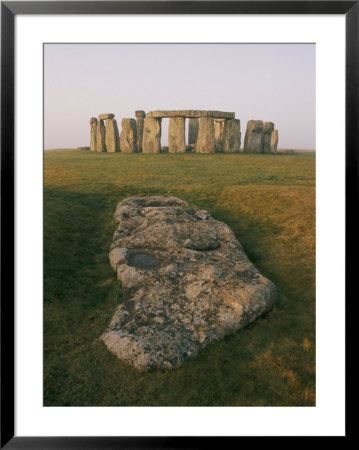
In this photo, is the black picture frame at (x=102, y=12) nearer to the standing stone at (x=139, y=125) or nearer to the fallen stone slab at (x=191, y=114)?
the fallen stone slab at (x=191, y=114)

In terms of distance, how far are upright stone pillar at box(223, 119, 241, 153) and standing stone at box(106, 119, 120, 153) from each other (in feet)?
20.1

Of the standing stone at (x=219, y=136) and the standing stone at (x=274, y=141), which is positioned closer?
the standing stone at (x=219, y=136)

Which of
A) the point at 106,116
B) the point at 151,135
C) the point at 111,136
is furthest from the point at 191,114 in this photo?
the point at 106,116

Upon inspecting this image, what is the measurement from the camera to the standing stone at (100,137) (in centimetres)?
2339

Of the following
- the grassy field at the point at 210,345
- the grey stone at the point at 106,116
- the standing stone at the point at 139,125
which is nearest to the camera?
the grassy field at the point at 210,345

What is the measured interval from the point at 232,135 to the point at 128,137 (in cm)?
575

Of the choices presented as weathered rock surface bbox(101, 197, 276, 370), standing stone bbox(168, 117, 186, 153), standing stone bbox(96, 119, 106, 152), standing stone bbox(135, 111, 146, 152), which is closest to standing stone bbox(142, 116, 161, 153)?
standing stone bbox(168, 117, 186, 153)

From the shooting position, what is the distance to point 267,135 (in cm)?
2264

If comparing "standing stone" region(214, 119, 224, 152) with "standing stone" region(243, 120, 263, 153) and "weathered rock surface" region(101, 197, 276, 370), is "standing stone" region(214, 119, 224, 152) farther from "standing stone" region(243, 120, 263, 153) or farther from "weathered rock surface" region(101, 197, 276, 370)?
"weathered rock surface" region(101, 197, 276, 370)

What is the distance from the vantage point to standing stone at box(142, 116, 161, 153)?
68.9ft

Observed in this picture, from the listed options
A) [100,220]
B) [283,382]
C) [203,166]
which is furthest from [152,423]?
[203,166]

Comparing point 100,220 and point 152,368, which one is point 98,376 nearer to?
point 152,368

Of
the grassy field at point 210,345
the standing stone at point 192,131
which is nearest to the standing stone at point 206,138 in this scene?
the standing stone at point 192,131

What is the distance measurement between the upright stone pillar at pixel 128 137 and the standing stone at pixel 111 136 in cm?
68
